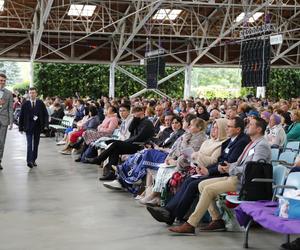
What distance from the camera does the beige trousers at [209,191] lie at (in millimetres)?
5836

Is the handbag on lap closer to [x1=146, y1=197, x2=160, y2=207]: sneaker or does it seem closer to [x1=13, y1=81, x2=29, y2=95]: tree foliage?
[x1=146, y1=197, x2=160, y2=207]: sneaker

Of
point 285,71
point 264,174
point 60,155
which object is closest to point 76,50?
point 285,71

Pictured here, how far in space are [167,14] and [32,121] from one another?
18384 mm

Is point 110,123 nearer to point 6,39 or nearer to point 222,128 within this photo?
point 222,128

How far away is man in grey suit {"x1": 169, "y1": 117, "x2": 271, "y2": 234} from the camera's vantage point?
5.84 meters

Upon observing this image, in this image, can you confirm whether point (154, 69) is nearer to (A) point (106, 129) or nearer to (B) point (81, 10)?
(B) point (81, 10)

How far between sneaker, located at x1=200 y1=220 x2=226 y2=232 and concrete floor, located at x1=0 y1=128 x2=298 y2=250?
0.12 m

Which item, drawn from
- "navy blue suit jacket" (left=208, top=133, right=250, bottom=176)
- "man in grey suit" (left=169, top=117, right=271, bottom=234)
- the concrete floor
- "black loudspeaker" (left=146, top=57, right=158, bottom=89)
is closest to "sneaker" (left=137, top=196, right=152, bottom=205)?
the concrete floor

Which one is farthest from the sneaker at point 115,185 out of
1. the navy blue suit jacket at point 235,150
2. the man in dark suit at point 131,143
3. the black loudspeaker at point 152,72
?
the black loudspeaker at point 152,72

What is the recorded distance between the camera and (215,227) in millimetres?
6086

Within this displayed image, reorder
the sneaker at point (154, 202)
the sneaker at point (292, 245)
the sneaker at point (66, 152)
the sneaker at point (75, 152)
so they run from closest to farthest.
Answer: the sneaker at point (292, 245) < the sneaker at point (154, 202) < the sneaker at point (75, 152) < the sneaker at point (66, 152)

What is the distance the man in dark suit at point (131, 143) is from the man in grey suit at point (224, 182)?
133 inches

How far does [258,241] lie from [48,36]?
87.1 ft

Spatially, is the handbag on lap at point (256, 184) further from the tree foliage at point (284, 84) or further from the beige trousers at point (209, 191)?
the tree foliage at point (284, 84)
